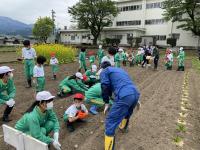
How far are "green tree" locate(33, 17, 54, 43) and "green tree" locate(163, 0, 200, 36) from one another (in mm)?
29647

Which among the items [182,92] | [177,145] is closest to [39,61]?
[177,145]

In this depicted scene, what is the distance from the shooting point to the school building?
43.2 m

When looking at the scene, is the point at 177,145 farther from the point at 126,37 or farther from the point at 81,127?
the point at 126,37

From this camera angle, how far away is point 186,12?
37719mm

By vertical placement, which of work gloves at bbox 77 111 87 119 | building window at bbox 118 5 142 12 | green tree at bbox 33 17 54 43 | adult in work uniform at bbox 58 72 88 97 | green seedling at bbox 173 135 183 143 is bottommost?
green seedling at bbox 173 135 183 143

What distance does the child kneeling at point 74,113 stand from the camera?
226 inches

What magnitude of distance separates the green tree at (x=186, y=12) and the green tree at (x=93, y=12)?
473 inches

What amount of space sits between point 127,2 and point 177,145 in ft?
163

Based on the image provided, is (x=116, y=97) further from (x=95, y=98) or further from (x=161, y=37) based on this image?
(x=161, y=37)

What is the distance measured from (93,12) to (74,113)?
43203 millimetres

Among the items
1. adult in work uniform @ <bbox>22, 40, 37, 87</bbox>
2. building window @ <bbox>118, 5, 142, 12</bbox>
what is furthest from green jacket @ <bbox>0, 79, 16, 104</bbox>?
building window @ <bbox>118, 5, 142, 12</bbox>

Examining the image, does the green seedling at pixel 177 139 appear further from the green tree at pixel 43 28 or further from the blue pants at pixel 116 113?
the green tree at pixel 43 28

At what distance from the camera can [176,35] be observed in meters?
43.3

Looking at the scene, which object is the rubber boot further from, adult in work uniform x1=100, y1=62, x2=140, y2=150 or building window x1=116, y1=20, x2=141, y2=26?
building window x1=116, y1=20, x2=141, y2=26
